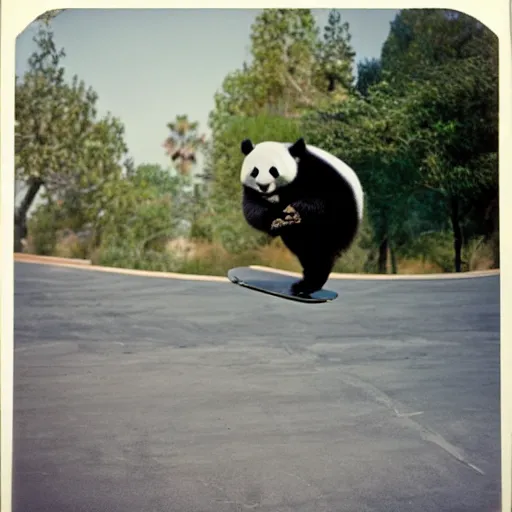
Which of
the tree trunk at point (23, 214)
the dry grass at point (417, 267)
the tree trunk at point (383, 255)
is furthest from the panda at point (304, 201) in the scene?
the tree trunk at point (23, 214)

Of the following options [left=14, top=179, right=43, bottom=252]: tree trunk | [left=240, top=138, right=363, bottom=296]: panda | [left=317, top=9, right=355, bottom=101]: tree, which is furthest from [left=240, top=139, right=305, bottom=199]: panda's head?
[left=14, top=179, right=43, bottom=252]: tree trunk

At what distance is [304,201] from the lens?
297cm

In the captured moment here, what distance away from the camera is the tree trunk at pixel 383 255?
9.83 ft

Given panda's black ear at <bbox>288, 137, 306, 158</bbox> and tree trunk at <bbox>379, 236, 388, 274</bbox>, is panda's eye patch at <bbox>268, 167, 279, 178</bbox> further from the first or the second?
tree trunk at <bbox>379, 236, 388, 274</bbox>

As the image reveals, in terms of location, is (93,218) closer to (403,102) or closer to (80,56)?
(80,56)

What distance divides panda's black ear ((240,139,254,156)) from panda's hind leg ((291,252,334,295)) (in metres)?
0.44

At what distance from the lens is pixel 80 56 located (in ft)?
9.69

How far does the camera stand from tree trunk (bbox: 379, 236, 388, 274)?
2996 mm

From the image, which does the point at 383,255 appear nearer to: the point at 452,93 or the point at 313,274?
the point at 313,274

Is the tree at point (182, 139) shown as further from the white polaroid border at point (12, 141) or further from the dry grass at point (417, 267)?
the dry grass at point (417, 267)

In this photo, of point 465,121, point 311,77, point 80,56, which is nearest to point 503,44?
point 465,121

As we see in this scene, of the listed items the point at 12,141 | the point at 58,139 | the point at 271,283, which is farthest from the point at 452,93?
the point at 12,141

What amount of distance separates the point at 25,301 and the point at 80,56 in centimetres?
90

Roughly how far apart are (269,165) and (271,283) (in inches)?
17.1
